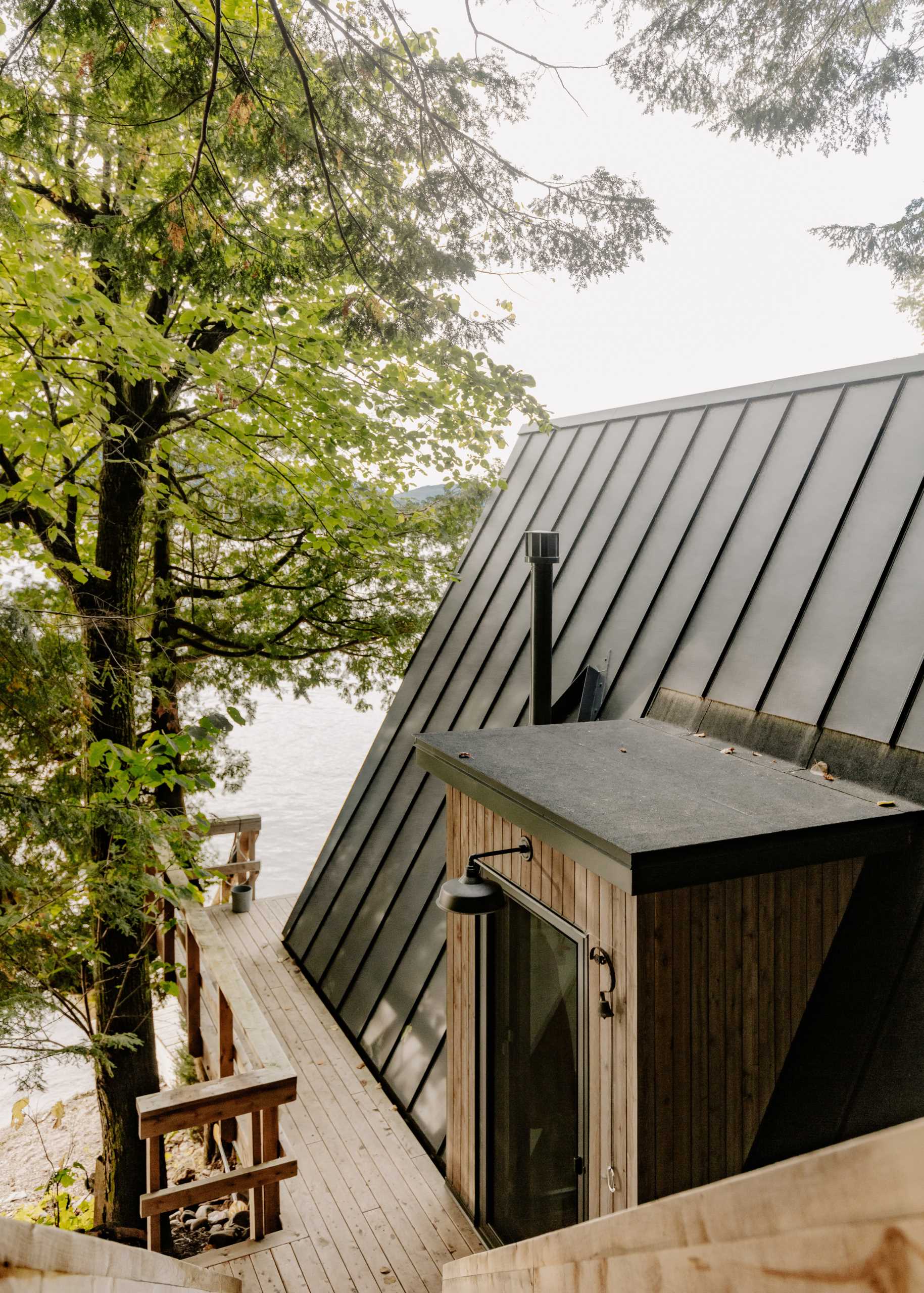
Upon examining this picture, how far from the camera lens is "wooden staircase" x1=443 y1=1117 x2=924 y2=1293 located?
0.33 meters

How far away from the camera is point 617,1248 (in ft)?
1.99

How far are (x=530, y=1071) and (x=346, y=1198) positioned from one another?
1.84m

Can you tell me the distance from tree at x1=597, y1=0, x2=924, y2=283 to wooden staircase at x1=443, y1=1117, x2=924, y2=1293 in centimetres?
477

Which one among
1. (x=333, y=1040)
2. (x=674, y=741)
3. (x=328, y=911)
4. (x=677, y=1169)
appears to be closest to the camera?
(x=677, y=1169)

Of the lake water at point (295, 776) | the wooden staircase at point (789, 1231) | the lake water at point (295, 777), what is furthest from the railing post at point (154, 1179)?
the lake water at point (295, 776)

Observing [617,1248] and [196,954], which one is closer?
[617,1248]

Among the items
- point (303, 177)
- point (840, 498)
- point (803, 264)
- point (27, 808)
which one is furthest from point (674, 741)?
point (803, 264)

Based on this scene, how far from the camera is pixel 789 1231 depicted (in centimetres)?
41

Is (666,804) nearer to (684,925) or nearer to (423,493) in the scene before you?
(684,925)

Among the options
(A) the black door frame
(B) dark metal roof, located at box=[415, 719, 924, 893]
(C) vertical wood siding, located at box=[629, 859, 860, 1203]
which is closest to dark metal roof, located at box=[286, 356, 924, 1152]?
(B) dark metal roof, located at box=[415, 719, 924, 893]

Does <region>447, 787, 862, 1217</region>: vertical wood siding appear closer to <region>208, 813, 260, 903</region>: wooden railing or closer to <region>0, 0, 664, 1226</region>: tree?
<region>0, 0, 664, 1226</region>: tree

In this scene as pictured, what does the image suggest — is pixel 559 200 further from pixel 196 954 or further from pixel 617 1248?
pixel 196 954

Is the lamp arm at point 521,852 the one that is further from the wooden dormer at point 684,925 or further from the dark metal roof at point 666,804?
the dark metal roof at point 666,804

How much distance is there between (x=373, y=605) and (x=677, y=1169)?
7440 mm
